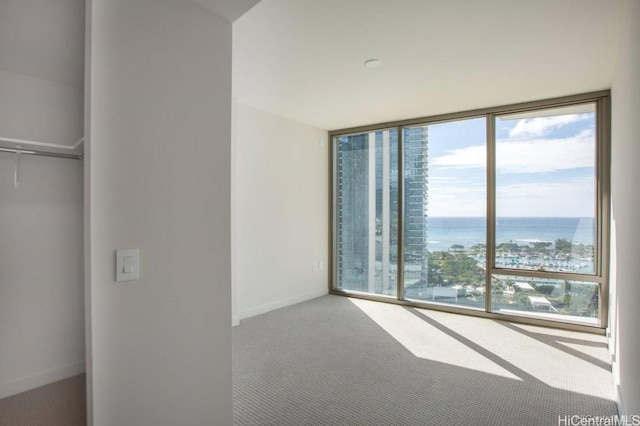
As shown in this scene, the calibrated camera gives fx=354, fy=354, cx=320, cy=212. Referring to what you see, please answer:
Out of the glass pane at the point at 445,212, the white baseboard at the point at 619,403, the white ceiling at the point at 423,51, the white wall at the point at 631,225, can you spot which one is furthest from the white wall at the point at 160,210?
the glass pane at the point at 445,212

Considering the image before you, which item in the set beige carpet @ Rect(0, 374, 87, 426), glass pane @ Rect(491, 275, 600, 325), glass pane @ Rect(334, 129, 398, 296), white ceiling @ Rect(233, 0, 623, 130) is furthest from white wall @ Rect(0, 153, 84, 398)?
glass pane @ Rect(491, 275, 600, 325)

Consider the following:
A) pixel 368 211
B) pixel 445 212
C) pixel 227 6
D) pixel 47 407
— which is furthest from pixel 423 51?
pixel 47 407

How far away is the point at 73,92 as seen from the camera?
9.12 feet

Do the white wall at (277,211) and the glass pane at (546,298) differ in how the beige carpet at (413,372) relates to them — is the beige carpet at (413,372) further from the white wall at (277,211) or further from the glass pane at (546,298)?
the white wall at (277,211)

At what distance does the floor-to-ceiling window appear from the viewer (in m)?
3.79

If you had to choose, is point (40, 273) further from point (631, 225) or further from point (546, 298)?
point (546, 298)

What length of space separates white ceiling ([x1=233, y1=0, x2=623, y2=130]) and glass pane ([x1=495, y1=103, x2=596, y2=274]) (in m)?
0.37

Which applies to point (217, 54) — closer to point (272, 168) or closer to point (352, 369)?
point (352, 369)

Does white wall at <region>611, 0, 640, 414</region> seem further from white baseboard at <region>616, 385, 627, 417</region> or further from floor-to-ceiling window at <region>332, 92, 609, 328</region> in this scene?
floor-to-ceiling window at <region>332, 92, 609, 328</region>

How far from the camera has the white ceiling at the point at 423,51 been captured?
7.29 feet

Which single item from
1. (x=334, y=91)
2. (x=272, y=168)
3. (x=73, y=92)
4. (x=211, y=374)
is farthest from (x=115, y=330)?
(x=272, y=168)

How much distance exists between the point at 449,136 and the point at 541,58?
1.75 metres

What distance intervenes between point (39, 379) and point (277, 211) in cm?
282

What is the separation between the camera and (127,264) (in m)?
1.37
